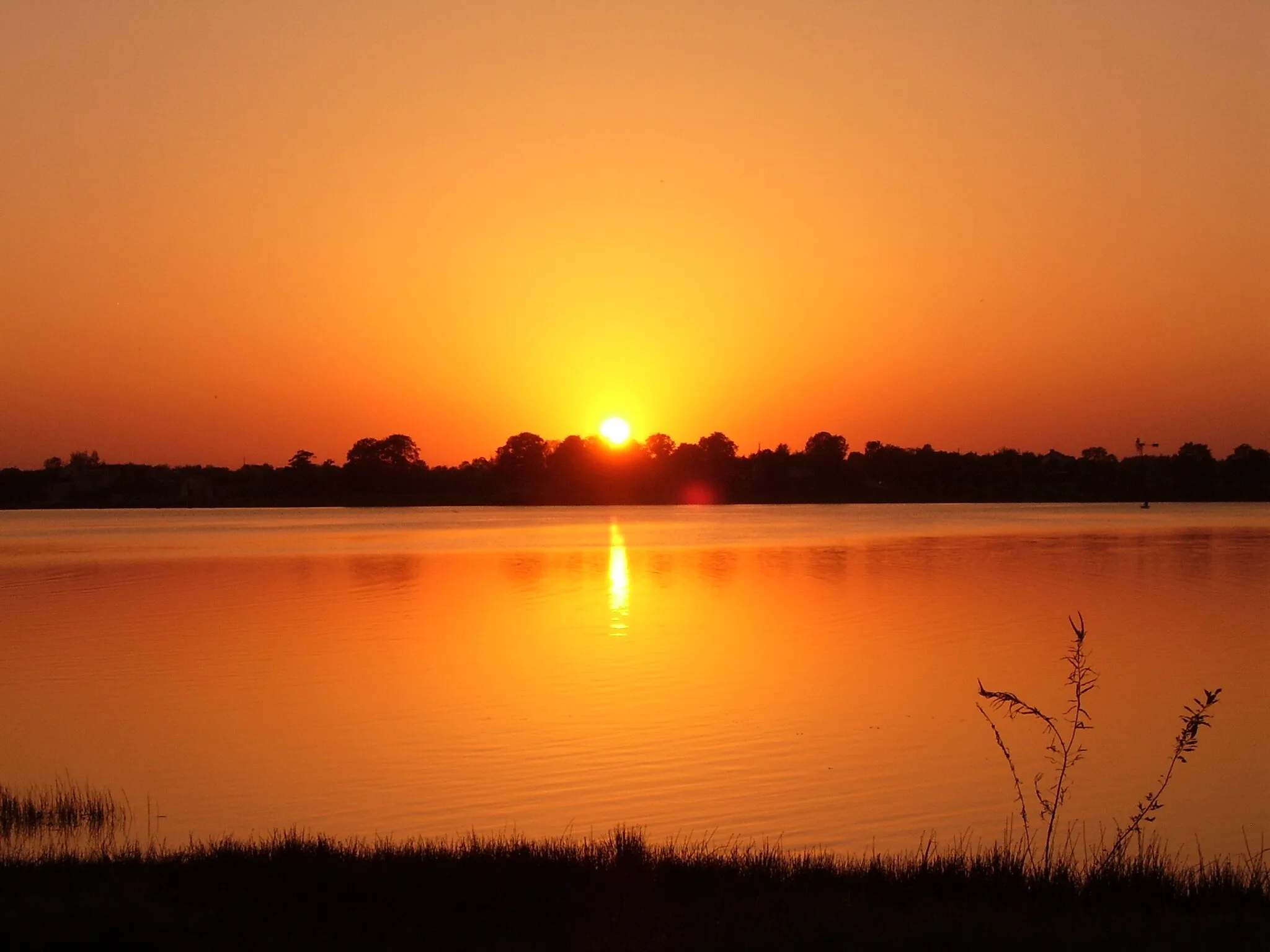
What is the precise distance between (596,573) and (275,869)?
35664mm

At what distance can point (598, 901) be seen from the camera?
7137 mm

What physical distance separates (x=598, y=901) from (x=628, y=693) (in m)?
10.8

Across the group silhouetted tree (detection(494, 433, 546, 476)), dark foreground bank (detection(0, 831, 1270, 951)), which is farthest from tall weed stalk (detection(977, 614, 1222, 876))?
silhouetted tree (detection(494, 433, 546, 476))

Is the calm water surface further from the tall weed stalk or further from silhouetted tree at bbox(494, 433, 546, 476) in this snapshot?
silhouetted tree at bbox(494, 433, 546, 476)

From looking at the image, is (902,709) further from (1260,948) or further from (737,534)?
(737,534)

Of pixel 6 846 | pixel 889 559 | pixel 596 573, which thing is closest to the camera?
pixel 6 846

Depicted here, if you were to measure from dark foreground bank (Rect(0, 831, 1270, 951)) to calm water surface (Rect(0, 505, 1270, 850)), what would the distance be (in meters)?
2.45

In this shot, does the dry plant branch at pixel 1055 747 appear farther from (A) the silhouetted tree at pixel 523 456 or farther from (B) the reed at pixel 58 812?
(A) the silhouetted tree at pixel 523 456

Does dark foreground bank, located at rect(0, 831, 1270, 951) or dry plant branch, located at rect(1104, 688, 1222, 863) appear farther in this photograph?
dry plant branch, located at rect(1104, 688, 1222, 863)

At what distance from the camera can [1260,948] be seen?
6.11 meters

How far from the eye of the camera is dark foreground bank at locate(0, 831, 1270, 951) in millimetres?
6336

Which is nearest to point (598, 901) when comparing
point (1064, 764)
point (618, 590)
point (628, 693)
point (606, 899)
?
point (606, 899)

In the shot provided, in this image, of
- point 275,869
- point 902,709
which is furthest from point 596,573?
point 275,869

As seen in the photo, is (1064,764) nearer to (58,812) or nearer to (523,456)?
(58,812)
